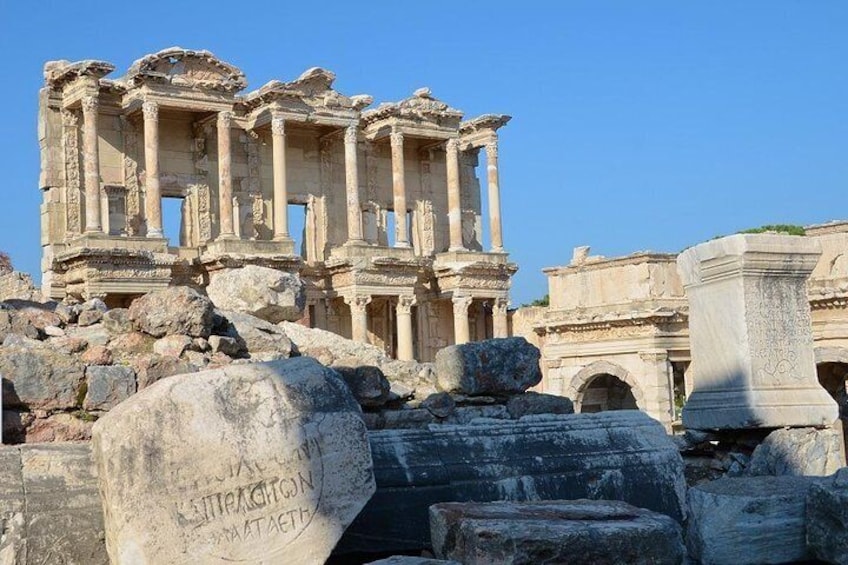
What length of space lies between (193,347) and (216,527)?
4.86 metres

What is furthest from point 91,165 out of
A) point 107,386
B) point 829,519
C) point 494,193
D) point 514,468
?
point 829,519

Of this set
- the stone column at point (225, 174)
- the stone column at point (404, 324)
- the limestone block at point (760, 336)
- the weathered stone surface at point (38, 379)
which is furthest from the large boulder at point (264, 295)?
the stone column at point (404, 324)

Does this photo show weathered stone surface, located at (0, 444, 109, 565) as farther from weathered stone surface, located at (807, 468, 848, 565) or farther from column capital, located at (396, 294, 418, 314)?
column capital, located at (396, 294, 418, 314)

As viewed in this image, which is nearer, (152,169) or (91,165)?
(91,165)

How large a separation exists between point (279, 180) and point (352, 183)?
237 centimetres

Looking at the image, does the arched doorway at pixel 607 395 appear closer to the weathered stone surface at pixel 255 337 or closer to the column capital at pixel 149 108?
the column capital at pixel 149 108

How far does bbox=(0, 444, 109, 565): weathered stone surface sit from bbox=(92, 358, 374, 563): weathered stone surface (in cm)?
27

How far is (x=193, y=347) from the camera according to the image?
8.57 metres

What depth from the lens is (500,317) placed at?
34375 millimetres

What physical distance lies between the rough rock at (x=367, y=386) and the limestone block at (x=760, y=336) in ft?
6.79

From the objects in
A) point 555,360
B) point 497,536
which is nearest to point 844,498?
point 497,536

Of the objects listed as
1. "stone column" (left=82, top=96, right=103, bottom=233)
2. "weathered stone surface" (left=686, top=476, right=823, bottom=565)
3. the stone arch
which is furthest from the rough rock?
"stone column" (left=82, top=96, right=103, bottom=233)

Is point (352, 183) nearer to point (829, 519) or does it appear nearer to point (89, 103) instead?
point (89, 103)

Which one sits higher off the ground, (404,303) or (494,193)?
(494,193)
